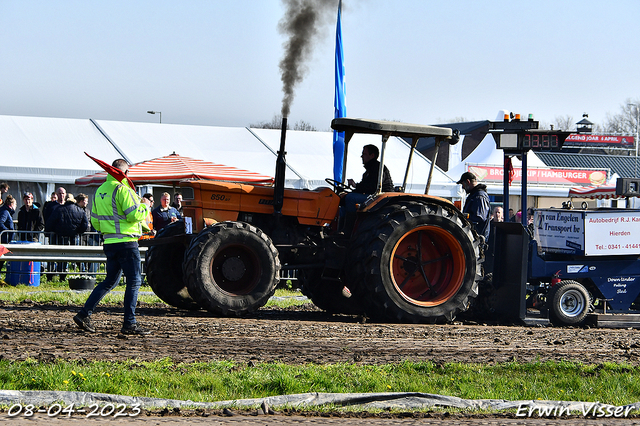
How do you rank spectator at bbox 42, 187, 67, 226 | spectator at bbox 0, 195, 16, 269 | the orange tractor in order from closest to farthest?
the orange tractor, spectator at bbox 0, 195, 16, 269, spectator at bbox 42, 187, 67, 226

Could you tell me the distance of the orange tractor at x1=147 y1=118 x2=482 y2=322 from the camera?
953cm

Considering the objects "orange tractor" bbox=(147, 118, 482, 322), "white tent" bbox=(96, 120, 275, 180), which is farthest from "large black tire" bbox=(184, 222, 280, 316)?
"white tent" bbox=(96, 120, 275, 180)

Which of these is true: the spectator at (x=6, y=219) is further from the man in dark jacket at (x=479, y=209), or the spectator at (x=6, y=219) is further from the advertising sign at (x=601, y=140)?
the advertising sign at (x=601, y=140)

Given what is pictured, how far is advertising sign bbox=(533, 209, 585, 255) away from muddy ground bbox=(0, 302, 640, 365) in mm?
1258

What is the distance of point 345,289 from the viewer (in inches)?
443

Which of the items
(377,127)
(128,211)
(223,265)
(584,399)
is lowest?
(584,399)

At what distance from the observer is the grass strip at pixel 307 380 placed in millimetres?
5574

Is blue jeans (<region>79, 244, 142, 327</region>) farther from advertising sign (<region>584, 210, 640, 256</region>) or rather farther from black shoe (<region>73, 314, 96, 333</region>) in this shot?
advertising sign (<region>584, 210, 640, 256</region>)

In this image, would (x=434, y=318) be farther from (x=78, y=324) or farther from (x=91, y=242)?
(x=91, y=242)

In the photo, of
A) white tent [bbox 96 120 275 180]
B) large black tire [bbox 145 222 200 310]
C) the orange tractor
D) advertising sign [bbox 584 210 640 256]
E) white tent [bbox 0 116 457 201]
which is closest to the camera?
the orange tractor

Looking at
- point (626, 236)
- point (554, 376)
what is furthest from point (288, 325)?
point (626, 236)

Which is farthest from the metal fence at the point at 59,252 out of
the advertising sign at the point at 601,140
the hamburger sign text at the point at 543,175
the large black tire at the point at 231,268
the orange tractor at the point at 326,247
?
the advertising sign at the point at 601,140

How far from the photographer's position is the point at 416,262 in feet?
33.3

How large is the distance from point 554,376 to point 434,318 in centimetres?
337
